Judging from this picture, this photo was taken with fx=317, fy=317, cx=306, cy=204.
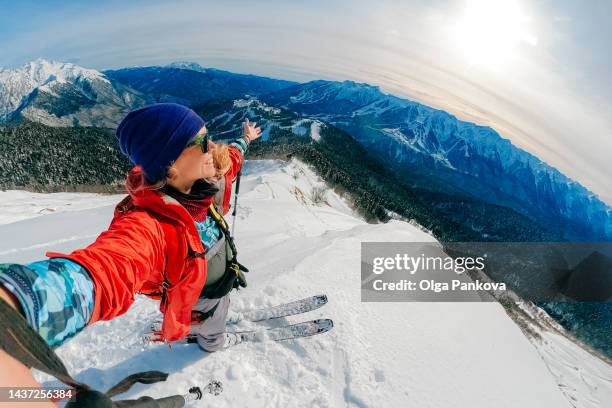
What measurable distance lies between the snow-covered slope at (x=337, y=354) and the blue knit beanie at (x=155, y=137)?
8.94 feet

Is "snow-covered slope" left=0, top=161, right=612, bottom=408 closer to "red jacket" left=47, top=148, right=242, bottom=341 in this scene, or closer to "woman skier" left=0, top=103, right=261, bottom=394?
"woman skier" left=0, top=103, right=261, bottom=394

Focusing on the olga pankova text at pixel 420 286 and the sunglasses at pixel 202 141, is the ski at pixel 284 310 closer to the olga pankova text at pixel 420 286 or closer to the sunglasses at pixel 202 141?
the olga pankova text at pixel 420 286

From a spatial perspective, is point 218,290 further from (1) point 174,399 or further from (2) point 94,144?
(2) point 94,144

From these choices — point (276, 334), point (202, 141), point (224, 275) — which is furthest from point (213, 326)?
point (202, 141)

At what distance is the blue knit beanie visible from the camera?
2.69m

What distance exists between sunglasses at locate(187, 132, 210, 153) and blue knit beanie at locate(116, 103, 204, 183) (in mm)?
69

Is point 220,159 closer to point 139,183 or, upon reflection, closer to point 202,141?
point 202,141

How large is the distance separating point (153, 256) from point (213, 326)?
219 cm

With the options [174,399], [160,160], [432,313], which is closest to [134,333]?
[174,399]

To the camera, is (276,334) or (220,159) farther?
(276,334)

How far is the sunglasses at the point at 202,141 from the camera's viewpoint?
287 centimetres

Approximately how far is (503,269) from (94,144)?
155 metres

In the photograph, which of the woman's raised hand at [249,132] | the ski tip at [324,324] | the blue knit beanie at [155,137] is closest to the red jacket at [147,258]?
the blue knit beanie at [155,137]

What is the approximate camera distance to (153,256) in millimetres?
2195
